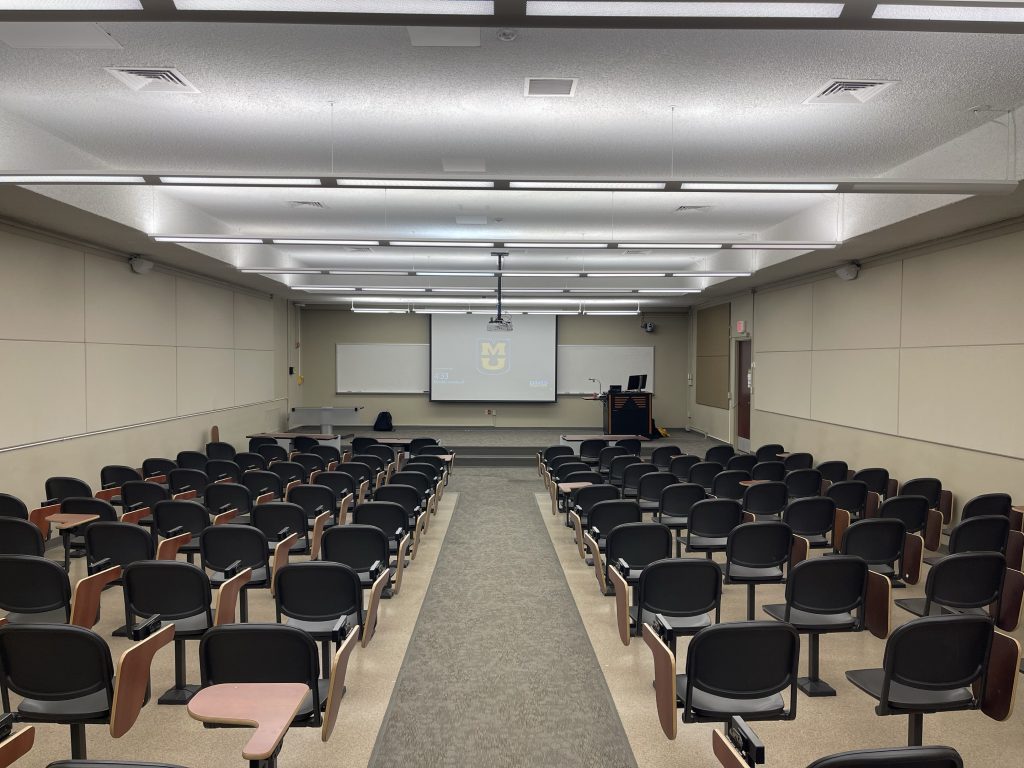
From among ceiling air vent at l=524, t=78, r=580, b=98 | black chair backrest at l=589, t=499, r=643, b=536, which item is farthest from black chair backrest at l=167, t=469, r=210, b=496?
ceiling air vent at l=524, t=78, r=580, b=98

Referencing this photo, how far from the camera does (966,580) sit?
4.52 m

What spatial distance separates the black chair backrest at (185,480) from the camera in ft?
26.4

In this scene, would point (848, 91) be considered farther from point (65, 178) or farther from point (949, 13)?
point (65, 178)

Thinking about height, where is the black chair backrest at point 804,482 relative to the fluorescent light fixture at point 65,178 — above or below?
below

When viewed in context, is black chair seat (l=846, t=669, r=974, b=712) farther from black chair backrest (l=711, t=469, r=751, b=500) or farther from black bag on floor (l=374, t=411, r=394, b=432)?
black bag on floor (l=374, t=411, r=394, b=432)

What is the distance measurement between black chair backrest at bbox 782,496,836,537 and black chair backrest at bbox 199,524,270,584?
14.9ft

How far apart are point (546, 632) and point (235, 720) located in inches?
133

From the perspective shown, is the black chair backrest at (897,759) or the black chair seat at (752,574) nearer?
the black chair backrest at (897,759)

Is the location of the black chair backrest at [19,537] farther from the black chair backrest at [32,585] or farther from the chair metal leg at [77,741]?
the chair metal leg at [77,741]

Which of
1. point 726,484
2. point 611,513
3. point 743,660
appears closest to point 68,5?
point 743,660

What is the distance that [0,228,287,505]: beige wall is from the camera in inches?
326

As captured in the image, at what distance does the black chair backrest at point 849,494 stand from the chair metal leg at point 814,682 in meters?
3.39

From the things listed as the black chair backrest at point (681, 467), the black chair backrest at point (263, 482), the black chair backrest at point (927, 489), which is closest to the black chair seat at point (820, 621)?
the black chair backrest at point (927, 489)

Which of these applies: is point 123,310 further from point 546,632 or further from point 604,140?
point 546,632
